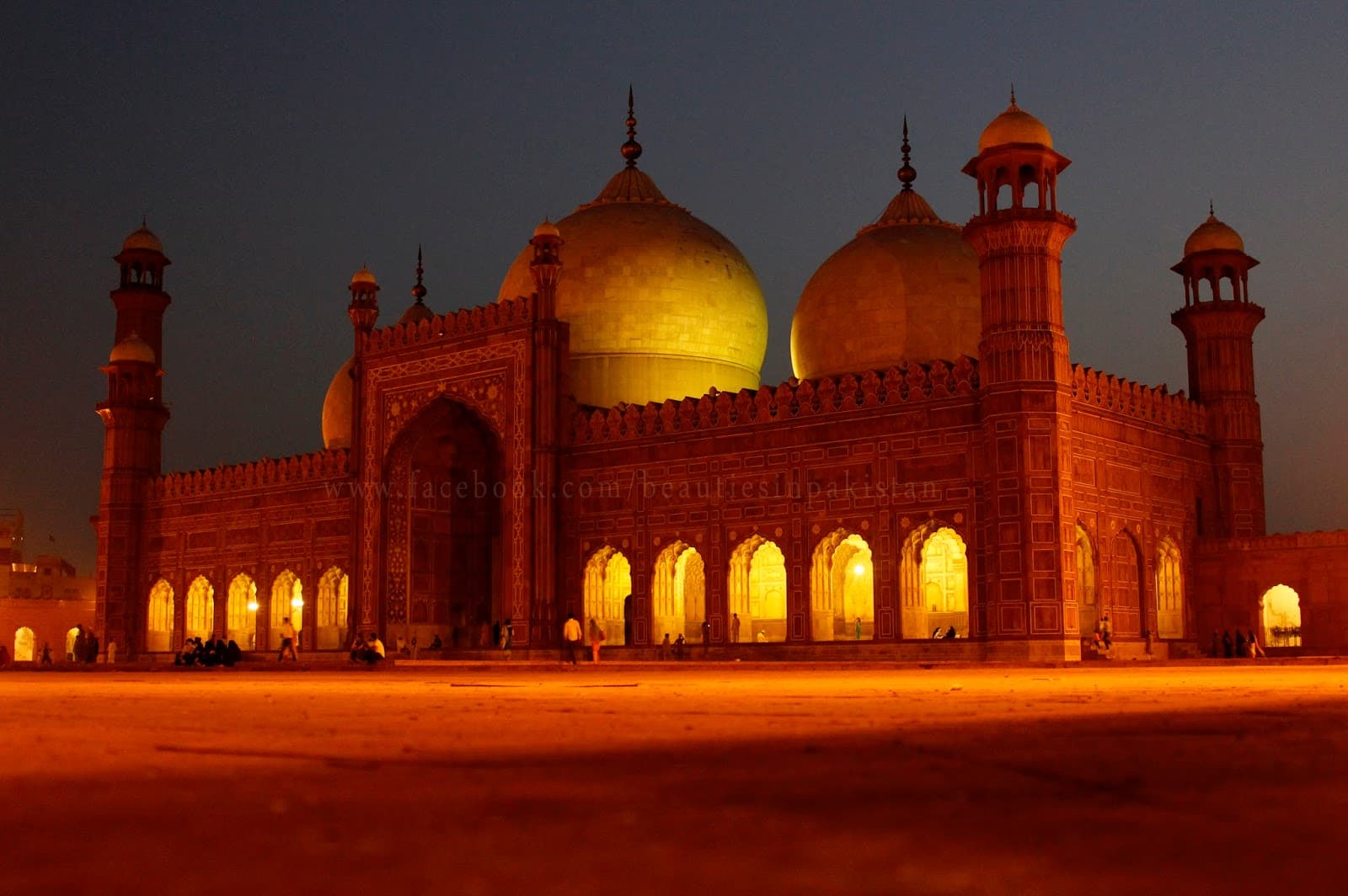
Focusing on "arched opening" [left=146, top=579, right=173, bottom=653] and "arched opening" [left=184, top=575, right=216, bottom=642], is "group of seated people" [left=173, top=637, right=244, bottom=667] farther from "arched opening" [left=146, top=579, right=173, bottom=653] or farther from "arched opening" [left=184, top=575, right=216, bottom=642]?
"arched opening" [left=146, top=579, right=173, bottom=653]

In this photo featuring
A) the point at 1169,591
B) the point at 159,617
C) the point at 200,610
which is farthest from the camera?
the point at 159,617

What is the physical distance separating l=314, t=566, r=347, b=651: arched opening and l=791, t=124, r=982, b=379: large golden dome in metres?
8.67

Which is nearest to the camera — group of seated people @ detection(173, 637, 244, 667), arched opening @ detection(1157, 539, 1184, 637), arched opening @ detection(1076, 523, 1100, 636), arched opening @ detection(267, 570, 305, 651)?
arched opening @ detection(1076, 523, 1100, 636)

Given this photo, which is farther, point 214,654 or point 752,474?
point 752,474

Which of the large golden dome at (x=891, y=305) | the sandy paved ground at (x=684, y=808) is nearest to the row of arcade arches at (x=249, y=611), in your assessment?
the large golden dome at (x=891, y=305)

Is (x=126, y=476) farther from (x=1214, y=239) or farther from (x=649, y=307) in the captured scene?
(x=1214, y=239)

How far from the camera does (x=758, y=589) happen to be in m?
23.8

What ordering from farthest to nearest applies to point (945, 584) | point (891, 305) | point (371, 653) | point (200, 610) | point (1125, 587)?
point (200, 610), point (945, 584), point (891, 305), point (1125, 587), point (371, 653)

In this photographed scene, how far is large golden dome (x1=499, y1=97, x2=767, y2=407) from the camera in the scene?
2406cm

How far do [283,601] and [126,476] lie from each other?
448 cm

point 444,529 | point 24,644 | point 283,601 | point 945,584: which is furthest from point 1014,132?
point 24,644

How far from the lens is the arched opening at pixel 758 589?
19.6m

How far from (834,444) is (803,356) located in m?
4.75

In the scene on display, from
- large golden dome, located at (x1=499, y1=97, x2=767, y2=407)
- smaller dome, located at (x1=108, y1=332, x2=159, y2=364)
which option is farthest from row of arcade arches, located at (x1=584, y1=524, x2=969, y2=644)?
smaller dome, located at (x1=108, y1=332, x2=159, y2=364)
